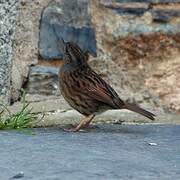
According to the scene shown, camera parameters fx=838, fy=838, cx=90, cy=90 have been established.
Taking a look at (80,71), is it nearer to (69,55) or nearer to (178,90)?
(69,55)

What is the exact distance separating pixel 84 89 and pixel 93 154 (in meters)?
1.26

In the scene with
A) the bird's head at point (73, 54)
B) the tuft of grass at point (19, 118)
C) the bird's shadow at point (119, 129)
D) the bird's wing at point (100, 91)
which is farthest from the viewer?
the bird's head at point (73, 54)

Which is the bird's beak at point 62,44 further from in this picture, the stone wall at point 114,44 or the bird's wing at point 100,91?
the bird's wing at point 100,91

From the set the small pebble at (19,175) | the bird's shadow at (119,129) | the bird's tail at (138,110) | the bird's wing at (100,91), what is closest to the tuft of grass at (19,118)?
the bird's shadow at (119,129)

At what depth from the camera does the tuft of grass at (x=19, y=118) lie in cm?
506

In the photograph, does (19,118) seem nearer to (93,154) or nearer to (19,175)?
(93,154)

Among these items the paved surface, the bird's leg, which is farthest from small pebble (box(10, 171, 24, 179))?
the bird's leg

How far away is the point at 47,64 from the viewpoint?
5.59m

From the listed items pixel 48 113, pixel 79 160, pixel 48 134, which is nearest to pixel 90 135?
pixel 48 134

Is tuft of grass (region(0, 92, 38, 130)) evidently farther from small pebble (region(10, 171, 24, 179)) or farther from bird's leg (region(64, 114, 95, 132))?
small pebble (region(10, 171, 24, 179))

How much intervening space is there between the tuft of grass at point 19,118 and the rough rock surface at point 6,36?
7.5 inches

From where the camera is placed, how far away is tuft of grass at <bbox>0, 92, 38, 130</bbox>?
5059 mm

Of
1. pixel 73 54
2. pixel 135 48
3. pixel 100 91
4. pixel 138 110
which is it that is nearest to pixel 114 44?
pixel 135 48

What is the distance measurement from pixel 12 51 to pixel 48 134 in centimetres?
83
